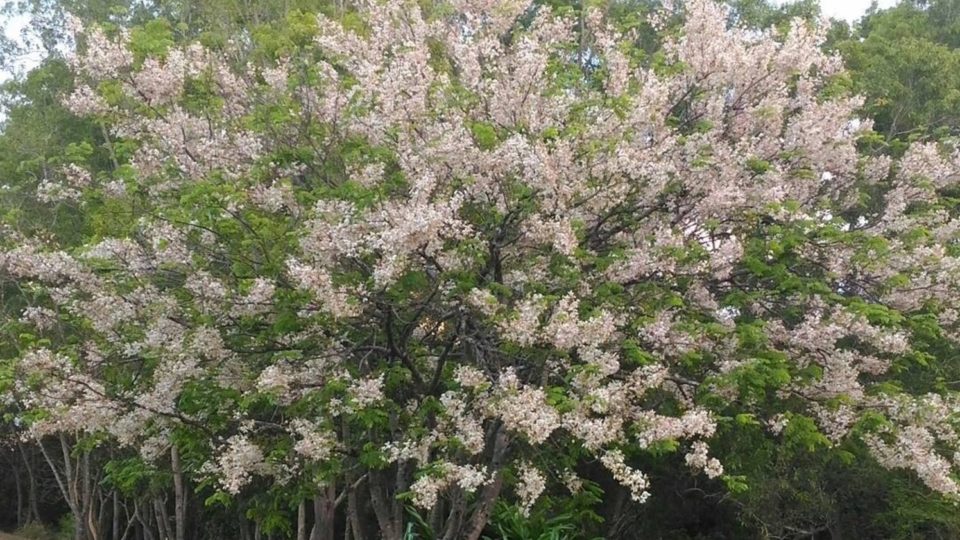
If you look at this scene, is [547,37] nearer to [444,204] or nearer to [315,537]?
[444,204]

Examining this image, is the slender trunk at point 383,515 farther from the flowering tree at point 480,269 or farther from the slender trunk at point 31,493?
the slender trunk at point 31,493

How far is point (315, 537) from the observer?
36.1 feet

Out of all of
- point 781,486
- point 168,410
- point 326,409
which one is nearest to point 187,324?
point 168,410

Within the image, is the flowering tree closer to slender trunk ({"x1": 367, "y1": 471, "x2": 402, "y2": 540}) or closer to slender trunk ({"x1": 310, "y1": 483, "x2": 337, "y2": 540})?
slender trunk ({"x1": 367, "y1": 471, "x2": 402, "y2": 540})

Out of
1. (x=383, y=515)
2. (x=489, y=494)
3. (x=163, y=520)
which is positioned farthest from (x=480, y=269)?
(x=163, y=520)

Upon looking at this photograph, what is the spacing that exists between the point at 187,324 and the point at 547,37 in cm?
466

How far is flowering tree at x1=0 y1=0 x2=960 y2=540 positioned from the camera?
702 cm

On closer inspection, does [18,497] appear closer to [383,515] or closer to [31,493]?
[31,493]

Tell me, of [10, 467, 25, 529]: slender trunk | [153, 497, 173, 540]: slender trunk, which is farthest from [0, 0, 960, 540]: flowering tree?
[10, 467, 25, 529]: slender trunk

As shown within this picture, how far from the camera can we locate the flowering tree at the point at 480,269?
7.02m

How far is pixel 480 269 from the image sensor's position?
744cm

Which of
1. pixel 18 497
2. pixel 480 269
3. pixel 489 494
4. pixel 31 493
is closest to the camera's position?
pixel 480 269

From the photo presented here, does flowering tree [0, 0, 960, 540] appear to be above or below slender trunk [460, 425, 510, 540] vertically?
above

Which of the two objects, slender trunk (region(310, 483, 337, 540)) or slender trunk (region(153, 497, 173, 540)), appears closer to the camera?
slender trunk (region(310, 483, 337, 540))
